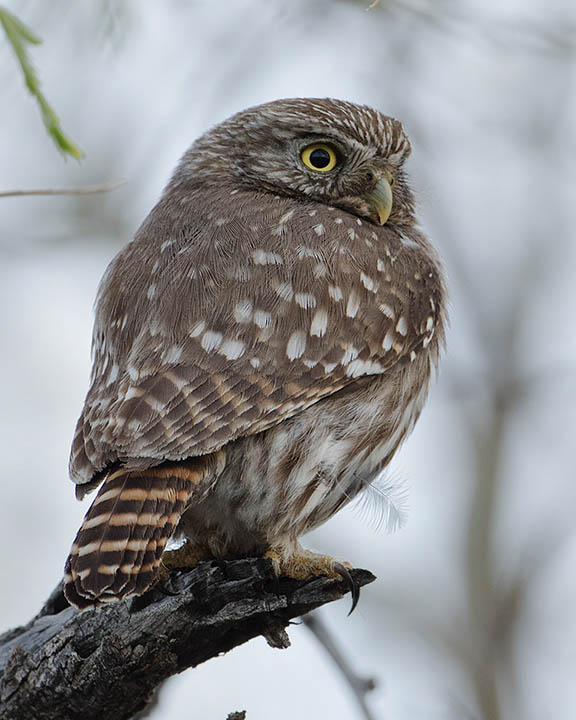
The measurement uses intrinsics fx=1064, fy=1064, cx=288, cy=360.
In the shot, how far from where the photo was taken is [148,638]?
3.34 m

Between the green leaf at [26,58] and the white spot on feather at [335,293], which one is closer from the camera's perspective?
the green leaf at [26,58]

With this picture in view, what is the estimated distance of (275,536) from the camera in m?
3.88

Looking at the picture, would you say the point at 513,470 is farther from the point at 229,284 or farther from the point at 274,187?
the point at 229,284

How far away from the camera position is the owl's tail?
310 cm

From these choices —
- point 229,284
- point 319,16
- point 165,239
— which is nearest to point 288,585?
point 229,284

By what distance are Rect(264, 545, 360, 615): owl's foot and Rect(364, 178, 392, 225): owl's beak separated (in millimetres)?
1625

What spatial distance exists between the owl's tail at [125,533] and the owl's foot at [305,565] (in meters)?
0.46

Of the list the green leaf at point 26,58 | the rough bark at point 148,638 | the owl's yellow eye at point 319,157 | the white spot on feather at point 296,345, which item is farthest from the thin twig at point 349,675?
the owl's yellow eye at point 319,157

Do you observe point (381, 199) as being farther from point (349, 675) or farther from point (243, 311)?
point (349, 675)

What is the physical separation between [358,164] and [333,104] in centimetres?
34

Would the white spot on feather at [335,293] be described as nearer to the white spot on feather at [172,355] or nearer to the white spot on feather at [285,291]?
the white spot on feather at [285,291]

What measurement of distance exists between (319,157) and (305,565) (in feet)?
6.60

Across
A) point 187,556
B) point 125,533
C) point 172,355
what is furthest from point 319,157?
point 125,533

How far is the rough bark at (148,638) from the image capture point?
10.9ft
